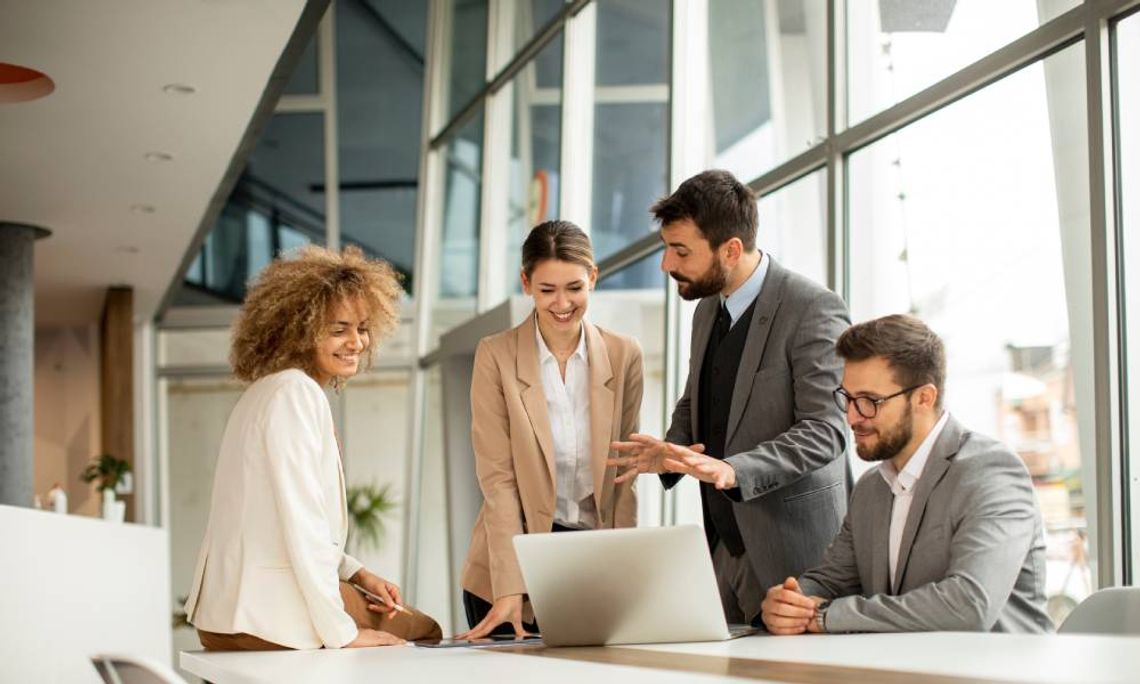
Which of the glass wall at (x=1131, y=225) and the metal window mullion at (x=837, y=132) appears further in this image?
the metal window mullion at (x=837, y=132)

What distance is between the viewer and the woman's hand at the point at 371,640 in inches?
102

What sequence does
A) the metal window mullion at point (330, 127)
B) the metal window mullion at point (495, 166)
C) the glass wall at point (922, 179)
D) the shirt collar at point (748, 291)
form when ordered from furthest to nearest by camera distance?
1. the metal window mullion at point (330, 127)
2. the metal window mullion at point (495, 166)
3. the glass wall at point (922, 179)
4. the shirt collar at point (748, 291)

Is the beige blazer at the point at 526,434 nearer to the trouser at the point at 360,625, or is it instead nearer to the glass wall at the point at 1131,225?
the trouser at the point at 360,625

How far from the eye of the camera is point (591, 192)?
8.03 m

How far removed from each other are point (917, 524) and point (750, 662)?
880 millimetres

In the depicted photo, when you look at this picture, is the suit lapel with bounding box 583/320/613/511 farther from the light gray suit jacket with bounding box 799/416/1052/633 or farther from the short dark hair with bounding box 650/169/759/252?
the light gray suit jacket with bounding box 799/416/1052/633

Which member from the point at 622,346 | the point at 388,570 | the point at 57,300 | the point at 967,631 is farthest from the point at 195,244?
the point at 967,631

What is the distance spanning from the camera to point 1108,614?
7.70 ft

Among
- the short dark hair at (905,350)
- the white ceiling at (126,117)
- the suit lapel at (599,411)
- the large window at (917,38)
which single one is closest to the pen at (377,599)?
the suit lapel at (599,411)

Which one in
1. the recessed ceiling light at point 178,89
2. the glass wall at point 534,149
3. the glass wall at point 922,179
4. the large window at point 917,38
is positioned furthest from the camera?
the glass wall at point 534,149

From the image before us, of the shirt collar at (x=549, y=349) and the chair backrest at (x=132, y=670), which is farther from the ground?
the shirt collar at (x=549, y=349)

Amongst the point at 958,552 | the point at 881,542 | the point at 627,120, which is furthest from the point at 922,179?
the point at 627,120

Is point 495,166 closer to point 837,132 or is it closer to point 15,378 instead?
point 15,378

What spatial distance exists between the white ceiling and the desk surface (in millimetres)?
4381
